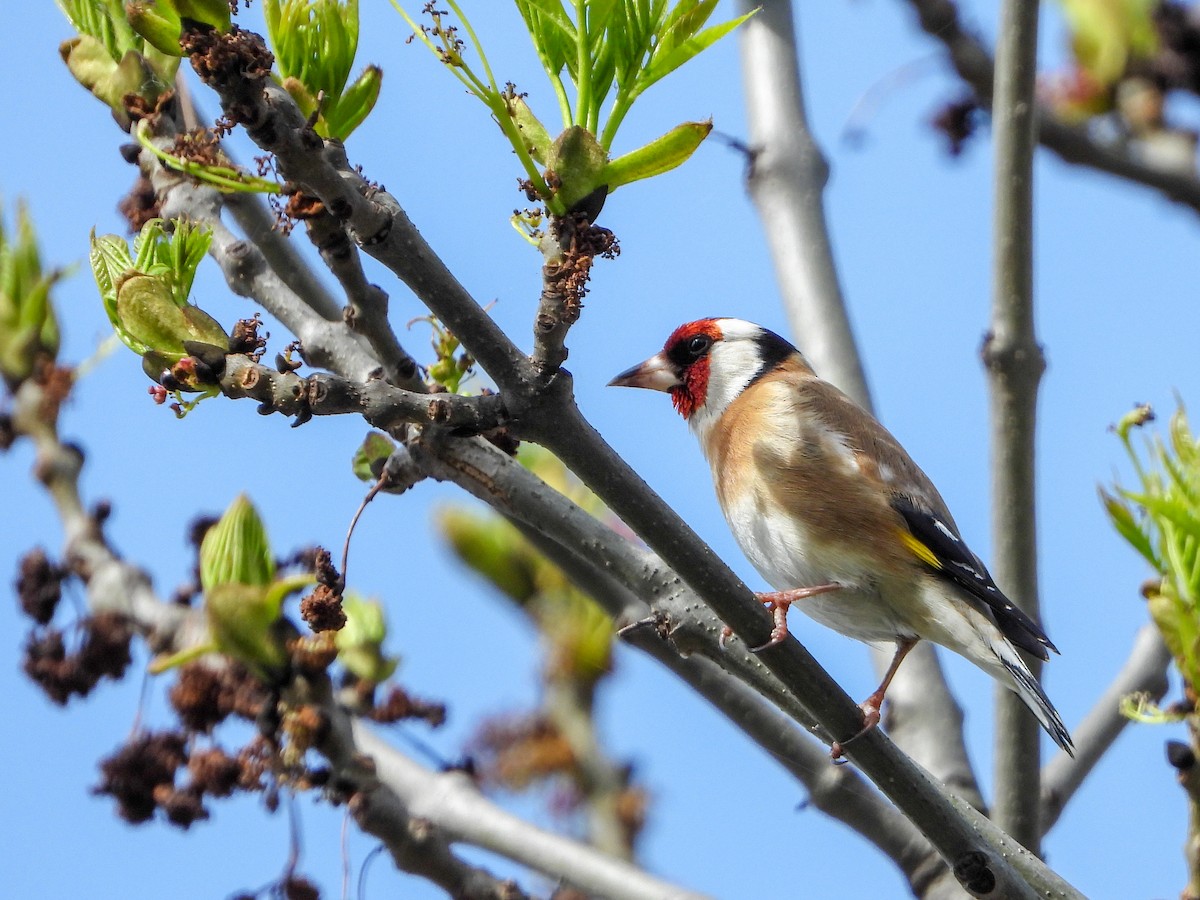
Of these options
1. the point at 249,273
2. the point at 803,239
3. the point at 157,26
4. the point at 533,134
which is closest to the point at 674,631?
the point at 533,134

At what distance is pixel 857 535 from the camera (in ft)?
10.9

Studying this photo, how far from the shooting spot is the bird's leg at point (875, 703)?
2.22 meters

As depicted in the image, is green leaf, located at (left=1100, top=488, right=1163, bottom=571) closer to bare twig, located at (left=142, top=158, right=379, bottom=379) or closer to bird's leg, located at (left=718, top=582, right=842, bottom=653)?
bird's leg, located at (left=718, top=582, right=842, bottom=653)

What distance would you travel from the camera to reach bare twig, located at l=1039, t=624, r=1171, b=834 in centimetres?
333

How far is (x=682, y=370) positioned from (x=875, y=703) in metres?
1.45

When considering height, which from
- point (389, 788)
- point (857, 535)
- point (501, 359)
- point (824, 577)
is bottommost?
point (389, 788)

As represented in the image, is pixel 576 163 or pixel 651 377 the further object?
pixel 651 377

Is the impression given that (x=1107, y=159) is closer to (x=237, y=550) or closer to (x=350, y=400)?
(x=237, y=550)

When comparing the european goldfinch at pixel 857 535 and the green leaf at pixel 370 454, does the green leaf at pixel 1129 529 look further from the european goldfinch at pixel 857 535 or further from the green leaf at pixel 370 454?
the green leaf at pixel 370 454

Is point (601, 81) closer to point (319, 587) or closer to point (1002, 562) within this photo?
point (319, 587)

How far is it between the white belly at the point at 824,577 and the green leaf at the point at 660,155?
1.69 meters

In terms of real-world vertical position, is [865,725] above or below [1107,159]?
below

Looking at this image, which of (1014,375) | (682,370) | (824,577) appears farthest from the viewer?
(682,370)

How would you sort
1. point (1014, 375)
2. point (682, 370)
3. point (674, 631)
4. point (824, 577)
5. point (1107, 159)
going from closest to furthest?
1. point (674, 631)
2. point (1014, 375)
3. point (824, 577)
4. point (682, 370)
5. point (1107, 159)
